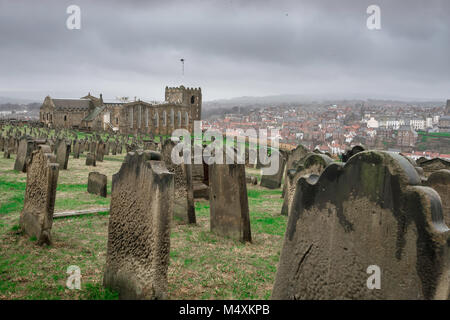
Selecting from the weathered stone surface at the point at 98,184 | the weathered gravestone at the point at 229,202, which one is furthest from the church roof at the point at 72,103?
the weathered gravestone at the point at 229,202

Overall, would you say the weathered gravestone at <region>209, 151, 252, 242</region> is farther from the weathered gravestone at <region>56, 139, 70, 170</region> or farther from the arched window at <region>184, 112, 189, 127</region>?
the arched window at <region>184, 112, 189, 127</region>

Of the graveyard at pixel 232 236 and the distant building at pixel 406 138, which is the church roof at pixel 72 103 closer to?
the distant building at pixel 406 138

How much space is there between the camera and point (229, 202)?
8211mm

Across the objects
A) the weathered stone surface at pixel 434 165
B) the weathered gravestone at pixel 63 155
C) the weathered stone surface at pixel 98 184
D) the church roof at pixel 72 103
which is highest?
the church roof at pixel 72 103

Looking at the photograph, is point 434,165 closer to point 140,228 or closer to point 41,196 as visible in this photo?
point 140,228

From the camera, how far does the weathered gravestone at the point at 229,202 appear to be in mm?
8000

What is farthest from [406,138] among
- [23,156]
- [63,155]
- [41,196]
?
[41,196]

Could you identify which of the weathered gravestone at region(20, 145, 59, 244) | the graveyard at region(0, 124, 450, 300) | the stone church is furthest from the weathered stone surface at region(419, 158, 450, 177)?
the stone church

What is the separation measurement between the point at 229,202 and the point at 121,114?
7211cm

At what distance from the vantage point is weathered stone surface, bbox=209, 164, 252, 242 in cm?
800

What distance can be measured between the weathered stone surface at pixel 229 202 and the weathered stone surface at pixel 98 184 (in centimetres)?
547

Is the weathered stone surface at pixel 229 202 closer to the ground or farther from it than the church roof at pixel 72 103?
closer to the ground

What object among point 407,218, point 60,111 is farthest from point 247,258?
point 60,111
